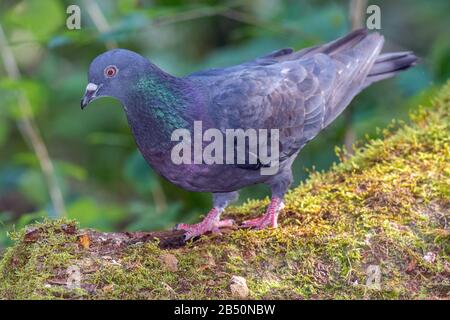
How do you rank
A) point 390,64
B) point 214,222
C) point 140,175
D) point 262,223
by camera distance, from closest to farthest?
point 262,223 < point 214,222 < point 390,64 < point 140,175

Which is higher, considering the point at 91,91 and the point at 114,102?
the point at 91,91

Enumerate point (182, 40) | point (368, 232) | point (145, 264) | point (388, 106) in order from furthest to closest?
point (182, 40)
point (388, 106)
point (368, 232)
point (145, 264)

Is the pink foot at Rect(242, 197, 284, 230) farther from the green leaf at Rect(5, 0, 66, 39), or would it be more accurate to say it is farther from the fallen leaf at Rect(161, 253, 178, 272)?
the green leaf at Rect(5, 0, 66, 39)

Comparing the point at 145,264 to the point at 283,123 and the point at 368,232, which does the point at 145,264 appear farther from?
the point at 283,123

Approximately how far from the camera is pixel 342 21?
8266 millimetres

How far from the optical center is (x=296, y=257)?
4.83 m

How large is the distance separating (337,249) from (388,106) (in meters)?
5.39

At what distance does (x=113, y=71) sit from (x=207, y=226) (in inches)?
56.4

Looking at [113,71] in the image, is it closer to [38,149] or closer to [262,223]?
[262,223]

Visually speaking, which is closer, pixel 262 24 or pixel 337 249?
pixel 337 249

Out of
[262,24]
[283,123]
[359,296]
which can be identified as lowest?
[359,296]

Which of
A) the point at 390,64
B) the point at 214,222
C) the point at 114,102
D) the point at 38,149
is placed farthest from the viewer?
the point at 114,102

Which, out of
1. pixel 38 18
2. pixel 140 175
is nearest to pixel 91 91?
pixel 38 18
